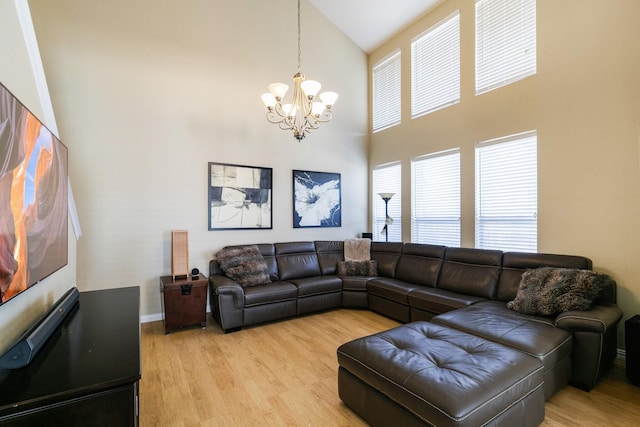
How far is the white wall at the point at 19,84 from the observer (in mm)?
1385

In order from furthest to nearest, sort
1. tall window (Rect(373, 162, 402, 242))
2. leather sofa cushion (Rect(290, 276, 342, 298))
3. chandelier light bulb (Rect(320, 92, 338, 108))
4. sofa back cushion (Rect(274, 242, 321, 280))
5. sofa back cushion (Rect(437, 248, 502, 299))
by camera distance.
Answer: tall window (Rect(373, 162, 402, 242)) → sofa back cushion (Rect(274, 242, 321, 280)) → leather sofa cushion (Rect(290, 276, 342, 298)) → sofa back cushion (Rect(437, 248, 502, 299)) → chandelier light bulb (Rect(320, 92, 338, 108))

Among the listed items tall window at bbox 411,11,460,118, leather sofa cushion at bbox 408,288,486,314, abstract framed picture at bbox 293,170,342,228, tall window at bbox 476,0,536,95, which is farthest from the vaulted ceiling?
leather sofa cushion at bbox 408,288,486,314

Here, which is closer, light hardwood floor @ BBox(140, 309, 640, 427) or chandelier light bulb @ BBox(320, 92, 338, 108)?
light hardwood floor @ BBox(140, 309, 640, 427)

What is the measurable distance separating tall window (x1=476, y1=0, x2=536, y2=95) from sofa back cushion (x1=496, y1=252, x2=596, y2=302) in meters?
2.08

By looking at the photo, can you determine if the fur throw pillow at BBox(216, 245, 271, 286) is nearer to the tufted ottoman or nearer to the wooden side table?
the wooden side table

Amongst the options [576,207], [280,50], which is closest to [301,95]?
[280,50]

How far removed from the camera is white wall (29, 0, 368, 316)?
3387 millimetres

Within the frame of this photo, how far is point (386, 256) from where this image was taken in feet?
15.0

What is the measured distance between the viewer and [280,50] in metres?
4.64

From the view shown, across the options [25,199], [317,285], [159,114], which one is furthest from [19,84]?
[317,285]

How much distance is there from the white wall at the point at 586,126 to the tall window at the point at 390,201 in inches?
62.4

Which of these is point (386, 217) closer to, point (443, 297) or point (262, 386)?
point (443, 297)

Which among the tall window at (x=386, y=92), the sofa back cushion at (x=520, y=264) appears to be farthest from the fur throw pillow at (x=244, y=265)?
the tall window at (x=386, y=92)

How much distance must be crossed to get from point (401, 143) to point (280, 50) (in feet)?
8.00
